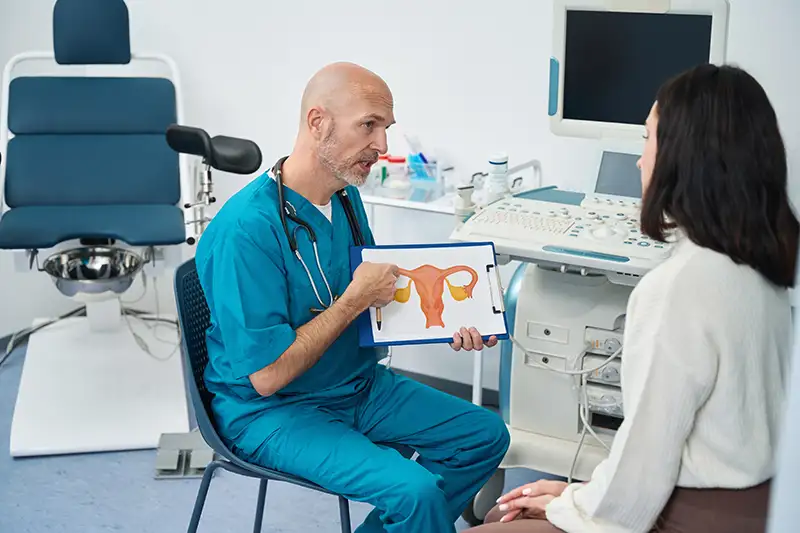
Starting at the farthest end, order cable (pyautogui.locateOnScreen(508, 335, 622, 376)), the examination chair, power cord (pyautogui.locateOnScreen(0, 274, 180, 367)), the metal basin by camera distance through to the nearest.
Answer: power cord (pyautogui.locateOnScreen(0, 274, 180, 367)) < the metal basin < the examination chair < cable (pyautogui.locateOnScreen(508, 335, 622, 376))

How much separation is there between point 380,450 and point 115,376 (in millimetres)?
1542

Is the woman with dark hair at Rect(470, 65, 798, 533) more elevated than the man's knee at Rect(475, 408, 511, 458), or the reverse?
the woman with dark hair at Rect(470, 65, 798, 533)

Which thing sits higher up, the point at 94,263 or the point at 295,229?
the point at 295,229

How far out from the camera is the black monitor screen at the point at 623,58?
2.26 meters

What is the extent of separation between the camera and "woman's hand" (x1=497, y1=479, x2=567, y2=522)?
1657 mm

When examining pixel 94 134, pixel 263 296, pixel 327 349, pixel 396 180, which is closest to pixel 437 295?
pixel 327 349

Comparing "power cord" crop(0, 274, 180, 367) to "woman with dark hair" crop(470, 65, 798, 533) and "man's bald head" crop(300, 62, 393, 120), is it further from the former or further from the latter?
"woman with dark hair" crop(470, 65, 798, 533)

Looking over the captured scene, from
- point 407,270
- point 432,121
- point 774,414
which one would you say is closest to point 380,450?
point 407,270

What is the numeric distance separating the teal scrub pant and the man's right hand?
21cm

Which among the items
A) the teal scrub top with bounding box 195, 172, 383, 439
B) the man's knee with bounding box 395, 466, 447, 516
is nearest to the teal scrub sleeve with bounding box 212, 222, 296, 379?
the teal scrub top with bounding box 195, 172, 383, 439

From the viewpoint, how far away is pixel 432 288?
6.77 feet

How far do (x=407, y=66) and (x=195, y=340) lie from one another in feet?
4.39

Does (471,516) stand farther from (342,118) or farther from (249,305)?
(342,118)

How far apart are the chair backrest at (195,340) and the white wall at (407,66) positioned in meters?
1.18
